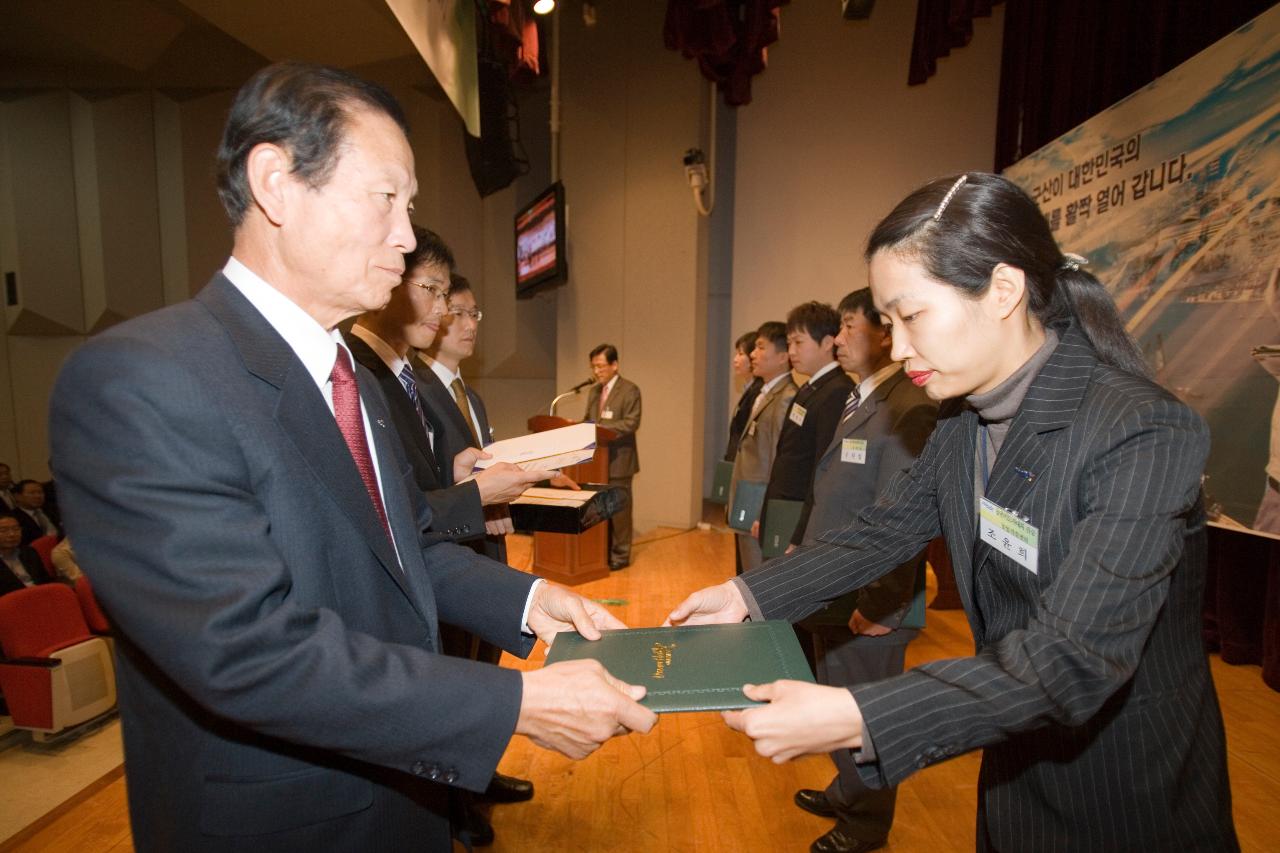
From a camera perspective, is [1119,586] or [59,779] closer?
[1119,586]

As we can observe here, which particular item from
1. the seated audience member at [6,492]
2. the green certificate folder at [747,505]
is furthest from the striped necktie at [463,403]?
the seated audience member at [6,492]

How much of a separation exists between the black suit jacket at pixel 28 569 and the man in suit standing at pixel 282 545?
314 centimetres

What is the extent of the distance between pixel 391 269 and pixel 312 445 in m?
0.33

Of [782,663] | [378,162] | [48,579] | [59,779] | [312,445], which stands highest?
[378,162]

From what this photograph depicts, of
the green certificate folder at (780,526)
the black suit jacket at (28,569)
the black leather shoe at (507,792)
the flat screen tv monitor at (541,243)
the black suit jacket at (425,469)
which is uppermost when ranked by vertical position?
the flat screen tv monitor at (541,243)

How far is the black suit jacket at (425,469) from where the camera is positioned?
181 centimetres

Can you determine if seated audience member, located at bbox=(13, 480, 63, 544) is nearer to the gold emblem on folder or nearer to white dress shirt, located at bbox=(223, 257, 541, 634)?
white dress shirt, located at bbox=(223, 257, 541, 634)

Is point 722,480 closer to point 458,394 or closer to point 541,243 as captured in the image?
point 458,394

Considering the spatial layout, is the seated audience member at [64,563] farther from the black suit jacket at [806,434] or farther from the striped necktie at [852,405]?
the striped necktie at [852,405]

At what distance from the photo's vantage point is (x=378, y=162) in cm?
96

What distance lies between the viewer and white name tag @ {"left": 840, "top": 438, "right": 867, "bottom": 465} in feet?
7.16

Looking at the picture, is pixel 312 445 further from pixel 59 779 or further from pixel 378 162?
pixel 59 779

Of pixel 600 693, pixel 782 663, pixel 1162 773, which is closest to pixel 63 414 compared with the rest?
pixel 600 693

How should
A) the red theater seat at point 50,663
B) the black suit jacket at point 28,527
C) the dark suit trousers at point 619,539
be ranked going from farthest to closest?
1. the dark suit trousers at point 619,539
2. the black suit jacket at point 28,527
3. the red theater seat at point 50,663
